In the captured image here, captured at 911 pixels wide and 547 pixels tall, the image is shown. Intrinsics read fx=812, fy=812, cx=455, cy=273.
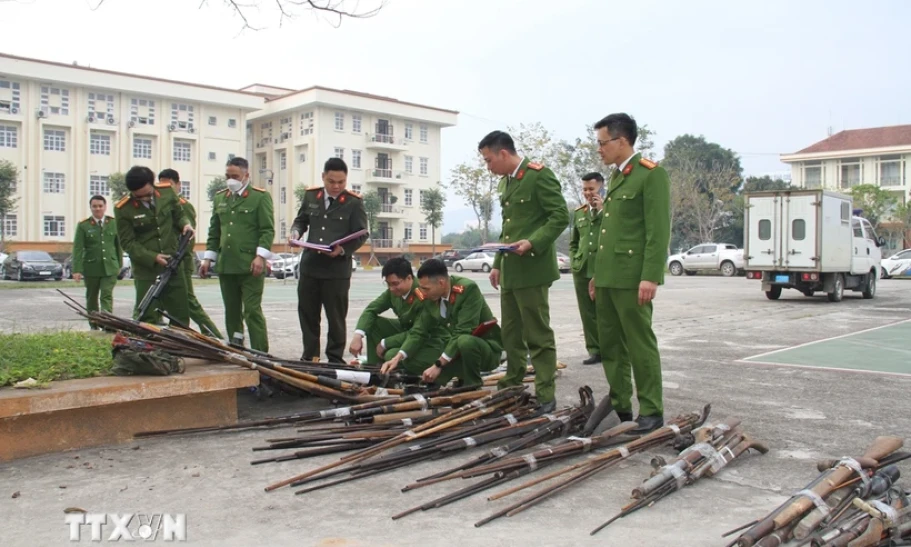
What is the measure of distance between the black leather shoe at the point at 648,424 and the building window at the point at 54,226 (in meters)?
54.9

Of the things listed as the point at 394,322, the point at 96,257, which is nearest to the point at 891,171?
the point at 96,257

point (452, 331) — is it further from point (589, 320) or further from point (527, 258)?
point (589, 320)

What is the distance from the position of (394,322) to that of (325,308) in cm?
62

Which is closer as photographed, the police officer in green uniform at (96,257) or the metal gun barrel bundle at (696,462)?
the metal gun barrel bundle at (696,462)

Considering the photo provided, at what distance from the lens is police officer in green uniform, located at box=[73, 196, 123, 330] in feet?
33.9

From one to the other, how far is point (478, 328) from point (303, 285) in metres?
1.63

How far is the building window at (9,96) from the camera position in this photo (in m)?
50.2

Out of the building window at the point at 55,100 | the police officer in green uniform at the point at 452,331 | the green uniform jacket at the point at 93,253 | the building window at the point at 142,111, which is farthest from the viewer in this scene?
the building window at the point at 142,111

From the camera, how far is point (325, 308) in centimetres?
679

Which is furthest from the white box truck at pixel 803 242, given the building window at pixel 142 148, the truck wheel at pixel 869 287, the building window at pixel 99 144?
the building window at pixel 142 148

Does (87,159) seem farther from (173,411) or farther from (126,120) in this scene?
(173,411)

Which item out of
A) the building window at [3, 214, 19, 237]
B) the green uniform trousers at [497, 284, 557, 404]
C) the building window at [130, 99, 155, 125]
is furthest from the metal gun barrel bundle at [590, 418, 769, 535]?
the building window at [130, 99, 155, 125]

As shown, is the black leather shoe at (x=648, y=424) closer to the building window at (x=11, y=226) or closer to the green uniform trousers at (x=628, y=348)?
the green uniform trousers at (x=628, y=348)

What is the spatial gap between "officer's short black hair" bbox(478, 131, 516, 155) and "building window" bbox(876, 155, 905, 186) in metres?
66.2
